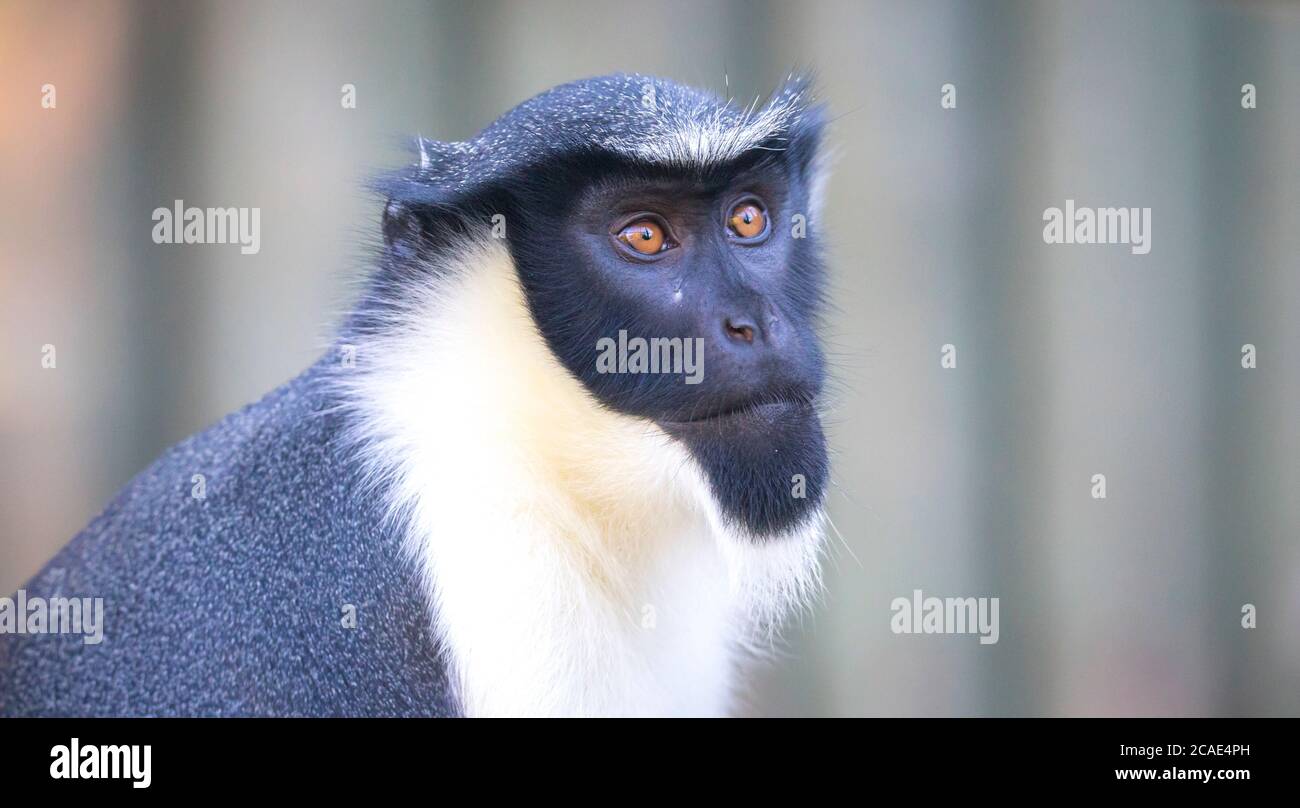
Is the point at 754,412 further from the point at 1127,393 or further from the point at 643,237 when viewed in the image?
the point at 1127,393

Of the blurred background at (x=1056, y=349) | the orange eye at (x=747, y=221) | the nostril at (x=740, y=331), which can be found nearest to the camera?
the nostril at (x=740, y=331)

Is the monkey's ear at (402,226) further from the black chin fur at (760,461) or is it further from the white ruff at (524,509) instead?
the black chin fur at (760,461)

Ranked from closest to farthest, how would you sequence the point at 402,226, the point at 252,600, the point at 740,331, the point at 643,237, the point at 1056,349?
the point at 740,331
the point at 643,237
the point at 252,600
the point at 402,226
the point at 1056,349

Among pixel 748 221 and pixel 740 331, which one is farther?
pixel 748 221

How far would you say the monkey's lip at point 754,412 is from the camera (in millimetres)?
2814

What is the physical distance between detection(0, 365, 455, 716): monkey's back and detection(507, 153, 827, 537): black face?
2.29 ft

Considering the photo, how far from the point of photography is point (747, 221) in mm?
3090

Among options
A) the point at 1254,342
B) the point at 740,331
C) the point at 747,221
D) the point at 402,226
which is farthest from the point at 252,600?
the point at 1254,342

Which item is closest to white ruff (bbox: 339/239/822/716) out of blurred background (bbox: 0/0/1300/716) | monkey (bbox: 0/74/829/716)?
monkey (bbox: 0/74/829/716)

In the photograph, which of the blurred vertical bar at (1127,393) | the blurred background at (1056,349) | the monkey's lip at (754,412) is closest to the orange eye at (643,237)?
the monkey's lip at (754,412)

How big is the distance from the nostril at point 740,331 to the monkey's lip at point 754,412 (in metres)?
0.15

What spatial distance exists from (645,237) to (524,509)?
72 cm

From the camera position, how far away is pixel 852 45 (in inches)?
211

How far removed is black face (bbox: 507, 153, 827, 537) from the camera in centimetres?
281
